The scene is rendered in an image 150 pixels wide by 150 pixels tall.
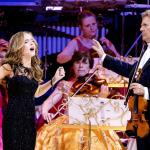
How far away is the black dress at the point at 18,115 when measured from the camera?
12.7 ft

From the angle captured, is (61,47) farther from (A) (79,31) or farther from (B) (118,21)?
(B) (118,21)

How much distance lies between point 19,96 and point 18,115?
0.14 m

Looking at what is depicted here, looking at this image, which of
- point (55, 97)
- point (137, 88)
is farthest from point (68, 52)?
point (137, 88)

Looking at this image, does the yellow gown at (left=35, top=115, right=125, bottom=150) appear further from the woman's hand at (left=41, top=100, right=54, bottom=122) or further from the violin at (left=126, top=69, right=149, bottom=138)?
the violin at (left=126, top=69, right=149, bottom=138)

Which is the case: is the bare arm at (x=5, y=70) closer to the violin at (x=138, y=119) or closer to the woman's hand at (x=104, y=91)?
the violin at (x=138, y=119)

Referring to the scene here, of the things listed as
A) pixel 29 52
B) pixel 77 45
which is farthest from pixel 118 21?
pixel 29 52

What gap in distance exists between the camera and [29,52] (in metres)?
4.00

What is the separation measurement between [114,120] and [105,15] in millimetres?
2296

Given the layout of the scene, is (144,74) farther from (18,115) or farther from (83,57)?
(83,57)

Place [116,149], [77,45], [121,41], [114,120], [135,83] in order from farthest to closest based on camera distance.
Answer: [121,41]
[77,45]
[116,149]
[114,120]
[135,83]

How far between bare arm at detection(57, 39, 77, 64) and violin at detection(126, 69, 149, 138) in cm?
210

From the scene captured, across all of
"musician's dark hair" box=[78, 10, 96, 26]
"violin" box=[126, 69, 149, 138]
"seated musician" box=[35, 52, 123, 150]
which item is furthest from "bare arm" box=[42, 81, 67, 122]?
"violin" box=[126, 69, 149, 138]

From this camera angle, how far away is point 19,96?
12.8 feet

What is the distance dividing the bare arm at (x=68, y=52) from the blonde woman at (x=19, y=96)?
186cm
